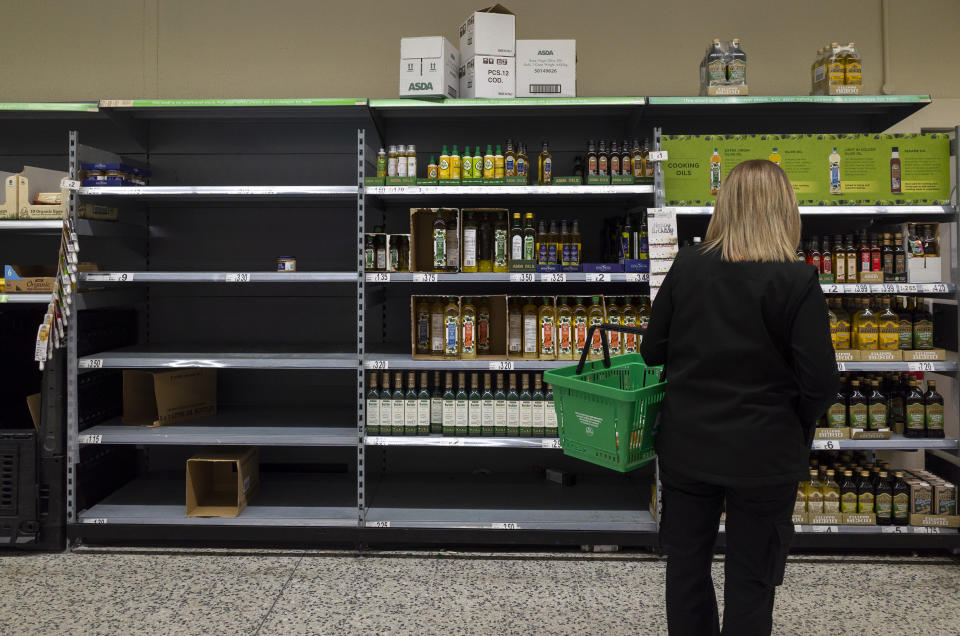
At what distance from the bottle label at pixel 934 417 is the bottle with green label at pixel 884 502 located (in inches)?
13.6

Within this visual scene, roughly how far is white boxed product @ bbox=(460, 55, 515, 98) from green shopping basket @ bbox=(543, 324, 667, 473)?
6.23 ft

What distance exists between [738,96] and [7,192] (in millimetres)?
3883

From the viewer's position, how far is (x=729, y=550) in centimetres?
200

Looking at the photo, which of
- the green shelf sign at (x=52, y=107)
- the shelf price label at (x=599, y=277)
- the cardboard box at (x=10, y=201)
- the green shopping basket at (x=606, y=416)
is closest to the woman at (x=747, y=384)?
the green shopping basket at (x=606, y=416)

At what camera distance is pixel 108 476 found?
405 centimetres

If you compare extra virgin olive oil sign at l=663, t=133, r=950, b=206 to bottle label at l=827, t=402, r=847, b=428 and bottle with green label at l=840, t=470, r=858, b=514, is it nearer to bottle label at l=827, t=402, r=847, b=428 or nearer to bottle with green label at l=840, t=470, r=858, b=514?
bottle label at l=827, t=402, r=847, b=428

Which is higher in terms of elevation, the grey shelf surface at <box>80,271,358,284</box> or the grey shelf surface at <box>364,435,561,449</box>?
the grey shelf surface at <box>80,271,358,284</box>

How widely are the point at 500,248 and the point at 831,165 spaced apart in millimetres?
1763

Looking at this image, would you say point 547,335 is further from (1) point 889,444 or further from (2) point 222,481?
(2) point 222,481

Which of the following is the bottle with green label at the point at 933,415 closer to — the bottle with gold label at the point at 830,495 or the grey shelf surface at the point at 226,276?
the bottle with gold label at the point at 830,495

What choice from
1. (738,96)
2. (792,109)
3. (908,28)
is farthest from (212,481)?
(908,28)

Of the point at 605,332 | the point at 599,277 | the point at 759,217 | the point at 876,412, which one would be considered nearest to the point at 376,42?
the point at 599,277

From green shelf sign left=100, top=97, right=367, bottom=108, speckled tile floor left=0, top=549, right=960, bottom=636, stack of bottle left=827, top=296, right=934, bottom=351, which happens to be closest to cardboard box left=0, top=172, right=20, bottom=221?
green shelf sign left=100, top=97, right=367, bottom=108

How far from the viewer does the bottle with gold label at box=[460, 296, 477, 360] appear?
3.68 metres
